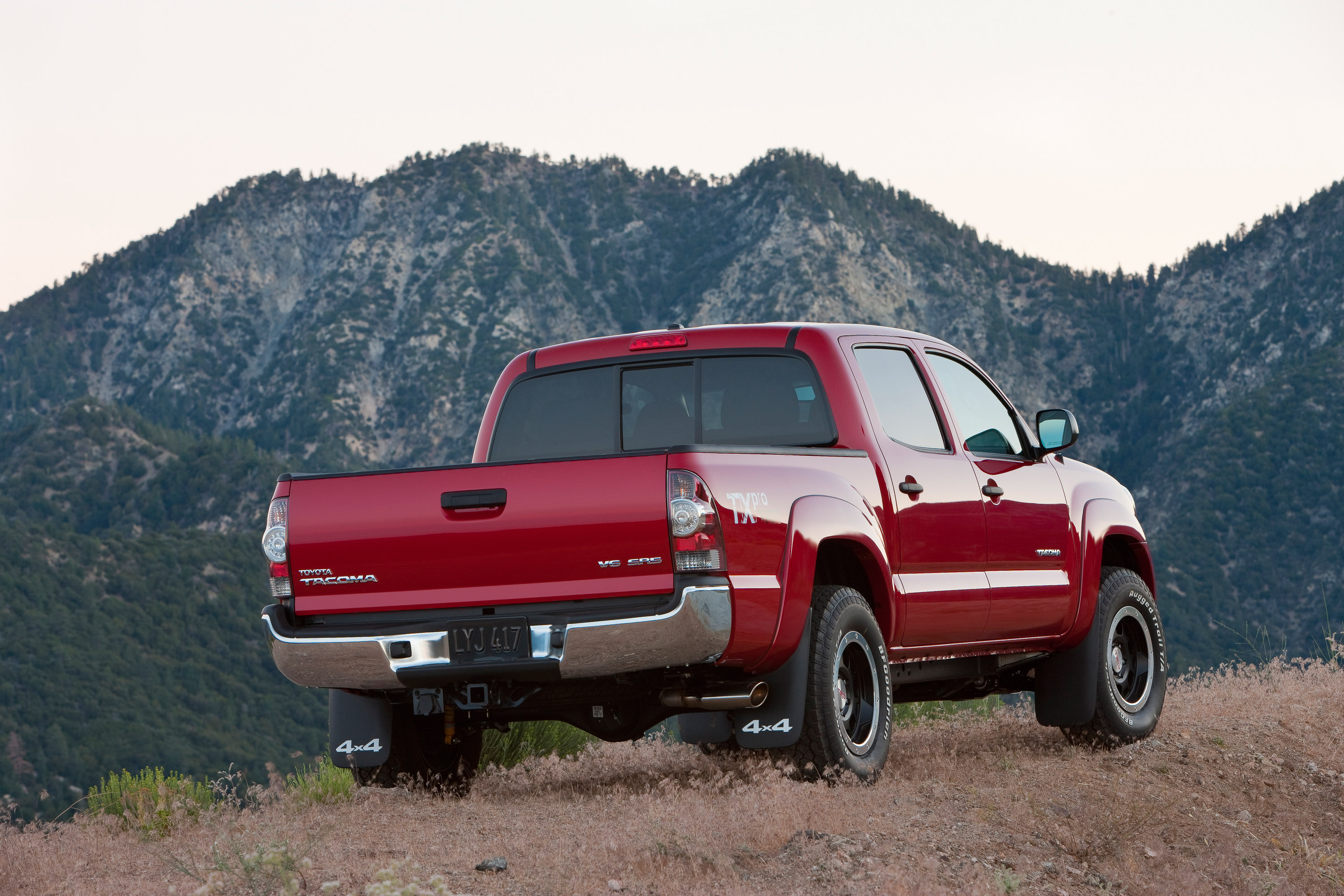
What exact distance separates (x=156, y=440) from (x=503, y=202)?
169 feet

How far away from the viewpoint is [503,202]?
161 meters

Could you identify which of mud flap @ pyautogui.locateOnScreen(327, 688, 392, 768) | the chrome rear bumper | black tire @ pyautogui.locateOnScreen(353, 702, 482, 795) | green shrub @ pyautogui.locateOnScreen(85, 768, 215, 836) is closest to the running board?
the chrome rear bumper

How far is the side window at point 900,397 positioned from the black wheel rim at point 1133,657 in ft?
6.48

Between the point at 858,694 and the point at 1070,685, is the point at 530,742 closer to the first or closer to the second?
the point at 1070,685

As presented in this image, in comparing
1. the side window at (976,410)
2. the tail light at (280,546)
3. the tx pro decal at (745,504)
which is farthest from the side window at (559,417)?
the side window at (976,410)

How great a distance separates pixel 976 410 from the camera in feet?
24.9

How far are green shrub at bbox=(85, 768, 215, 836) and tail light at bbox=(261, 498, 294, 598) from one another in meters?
1.34

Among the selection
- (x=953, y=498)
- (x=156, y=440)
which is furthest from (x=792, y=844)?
(x=156, y=440)

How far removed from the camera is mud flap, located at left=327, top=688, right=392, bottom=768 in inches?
256

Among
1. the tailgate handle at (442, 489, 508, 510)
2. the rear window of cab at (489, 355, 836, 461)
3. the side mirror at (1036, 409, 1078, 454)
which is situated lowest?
the tailgate handle at (442, 489, 508, 510)

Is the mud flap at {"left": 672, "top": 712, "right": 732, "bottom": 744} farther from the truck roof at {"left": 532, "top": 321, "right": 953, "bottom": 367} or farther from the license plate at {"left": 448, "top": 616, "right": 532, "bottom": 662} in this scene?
the truck roof at {"left": 532, "top": 321, "right": 953, "bottom": 367}

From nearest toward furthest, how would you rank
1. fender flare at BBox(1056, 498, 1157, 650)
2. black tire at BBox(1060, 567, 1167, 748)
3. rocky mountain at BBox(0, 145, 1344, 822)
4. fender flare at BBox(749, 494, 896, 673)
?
1. fender flare at BBox(749, 494, 896, 673)
2. fender flare at BBox(1056, 498, 1157, 650)
3. black tire at BBox(1060, 567, 1167, 748)
4. rocky mountain at BBox(0, 145, 1344, 822)

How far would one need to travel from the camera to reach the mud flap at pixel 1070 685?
7.81 m

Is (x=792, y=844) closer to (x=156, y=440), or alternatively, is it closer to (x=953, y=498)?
(x=953, y=498)
